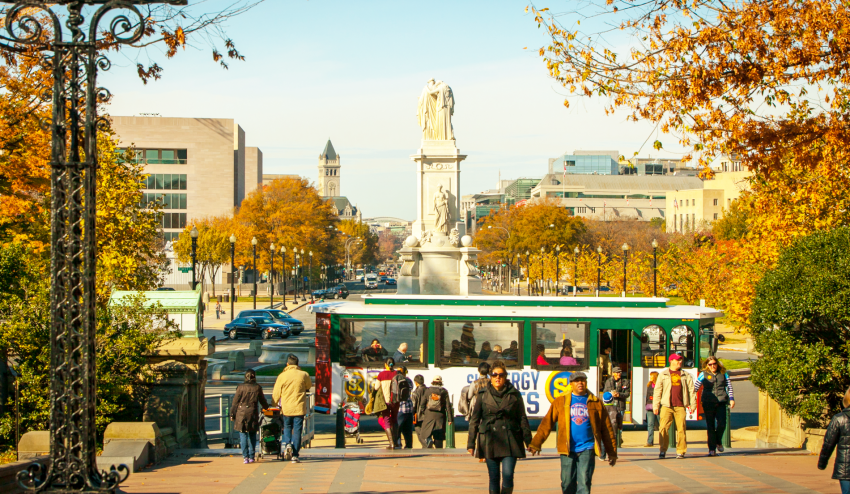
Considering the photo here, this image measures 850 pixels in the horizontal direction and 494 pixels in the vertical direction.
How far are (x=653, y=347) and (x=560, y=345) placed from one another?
1972 millimetres

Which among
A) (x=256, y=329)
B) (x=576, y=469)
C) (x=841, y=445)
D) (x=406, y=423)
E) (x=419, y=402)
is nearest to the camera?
(x=841, y=445)

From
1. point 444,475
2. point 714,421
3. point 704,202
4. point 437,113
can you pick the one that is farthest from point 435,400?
point 704,202

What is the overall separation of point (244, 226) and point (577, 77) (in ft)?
211

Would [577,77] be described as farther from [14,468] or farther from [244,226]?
[244,226]

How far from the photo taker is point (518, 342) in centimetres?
1675

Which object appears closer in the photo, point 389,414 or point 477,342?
point 389,414

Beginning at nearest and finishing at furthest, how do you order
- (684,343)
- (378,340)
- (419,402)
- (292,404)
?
1. (292,404)
2. (419,402)
3. (684,343)
4. (378,340)

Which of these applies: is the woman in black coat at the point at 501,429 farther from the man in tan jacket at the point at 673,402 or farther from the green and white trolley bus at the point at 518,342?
the green and white trolley bus at the point at 518,342

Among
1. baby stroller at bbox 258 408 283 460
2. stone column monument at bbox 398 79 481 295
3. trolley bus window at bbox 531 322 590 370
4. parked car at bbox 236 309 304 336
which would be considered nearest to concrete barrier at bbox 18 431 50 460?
baby stroller at bbox 258 408 283 460

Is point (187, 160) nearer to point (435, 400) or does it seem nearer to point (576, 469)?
point (435, 400)

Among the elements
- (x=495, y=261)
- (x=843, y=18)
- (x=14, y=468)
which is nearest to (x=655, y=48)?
(x=843, y=18)

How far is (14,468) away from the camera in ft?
27.9

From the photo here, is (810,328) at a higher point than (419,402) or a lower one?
higher

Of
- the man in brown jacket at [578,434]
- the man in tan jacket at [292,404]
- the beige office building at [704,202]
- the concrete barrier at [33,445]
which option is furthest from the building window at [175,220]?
the man in brown jacket at [578,434]
